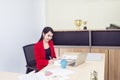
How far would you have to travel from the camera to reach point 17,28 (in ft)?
11.8

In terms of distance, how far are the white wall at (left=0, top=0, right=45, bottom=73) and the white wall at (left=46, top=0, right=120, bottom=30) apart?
0.96 feet

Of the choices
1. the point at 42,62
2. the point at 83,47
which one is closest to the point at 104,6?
the point at 83,47

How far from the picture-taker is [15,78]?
200 centimetres

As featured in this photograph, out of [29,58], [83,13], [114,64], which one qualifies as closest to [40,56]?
[29,58]

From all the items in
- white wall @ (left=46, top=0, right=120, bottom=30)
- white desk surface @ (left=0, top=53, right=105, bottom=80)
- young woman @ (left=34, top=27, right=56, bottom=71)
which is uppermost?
white wall @ (left=46, top=0, right=120, bottom=30)

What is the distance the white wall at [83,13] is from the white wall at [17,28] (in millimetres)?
292

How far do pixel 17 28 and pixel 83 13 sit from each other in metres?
1.49

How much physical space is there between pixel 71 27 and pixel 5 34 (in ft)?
5.14

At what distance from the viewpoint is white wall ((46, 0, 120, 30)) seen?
3914 millimetres

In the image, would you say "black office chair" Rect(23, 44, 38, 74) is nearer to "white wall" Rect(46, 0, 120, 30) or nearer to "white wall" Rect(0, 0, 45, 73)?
"white wall" Rect(0, 0, 45, 73)

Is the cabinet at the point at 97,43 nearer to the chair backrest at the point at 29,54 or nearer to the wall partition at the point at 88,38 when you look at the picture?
the wall partition at the point at 88,38

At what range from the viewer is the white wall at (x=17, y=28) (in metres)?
3.24

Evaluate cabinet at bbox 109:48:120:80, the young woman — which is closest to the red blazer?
the young woman

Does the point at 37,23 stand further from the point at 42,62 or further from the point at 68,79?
the point at 68,79
